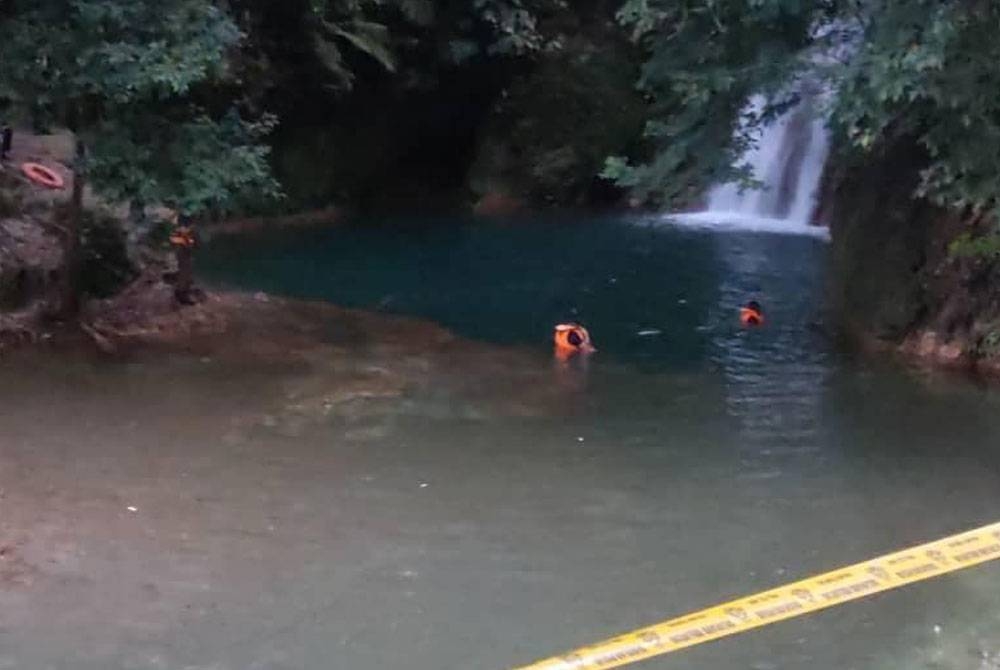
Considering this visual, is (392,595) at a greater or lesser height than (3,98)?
lesser

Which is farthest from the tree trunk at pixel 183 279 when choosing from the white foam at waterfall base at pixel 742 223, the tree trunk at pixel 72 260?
the white foam at waterfall base at pixel 742 223

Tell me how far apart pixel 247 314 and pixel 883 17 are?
19.2 ft

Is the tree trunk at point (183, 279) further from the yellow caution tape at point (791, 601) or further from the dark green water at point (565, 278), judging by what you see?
the yellow caution tape at point (791, 601)

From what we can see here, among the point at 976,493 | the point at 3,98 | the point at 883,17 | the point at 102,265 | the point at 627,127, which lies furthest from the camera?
the point at 627,127

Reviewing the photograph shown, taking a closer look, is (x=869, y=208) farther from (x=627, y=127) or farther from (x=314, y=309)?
(x=627, y=127)

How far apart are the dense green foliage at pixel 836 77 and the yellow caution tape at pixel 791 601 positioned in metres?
2.66

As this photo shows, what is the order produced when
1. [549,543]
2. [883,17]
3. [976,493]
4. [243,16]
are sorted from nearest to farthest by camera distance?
1. [549,543]
2. [976,493]
3. [883,17]
4. [243,16]

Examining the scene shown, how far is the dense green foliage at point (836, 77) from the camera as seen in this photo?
749 centimetres

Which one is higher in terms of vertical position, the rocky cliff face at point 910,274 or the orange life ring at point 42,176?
Result: the rocky cliff face at point 910,274

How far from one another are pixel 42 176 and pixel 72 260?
1892 mm

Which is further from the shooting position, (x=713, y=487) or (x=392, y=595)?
(x=713, y=487)

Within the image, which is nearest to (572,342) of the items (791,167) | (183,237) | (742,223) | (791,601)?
(183,237)

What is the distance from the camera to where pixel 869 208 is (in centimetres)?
1098

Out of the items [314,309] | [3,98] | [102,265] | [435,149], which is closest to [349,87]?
[435,149]
